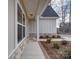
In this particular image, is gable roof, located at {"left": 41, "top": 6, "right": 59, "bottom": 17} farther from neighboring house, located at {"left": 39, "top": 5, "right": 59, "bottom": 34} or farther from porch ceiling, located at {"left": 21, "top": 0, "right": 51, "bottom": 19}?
porch ceiling, located at {"left": 21, "top": 0, "right": 51, "bottom": 19}

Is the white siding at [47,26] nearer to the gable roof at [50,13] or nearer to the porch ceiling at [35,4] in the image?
the gable roof at [50,13]

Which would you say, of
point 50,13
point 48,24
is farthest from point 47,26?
point 50,13

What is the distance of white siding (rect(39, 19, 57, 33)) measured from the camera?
55.6ft

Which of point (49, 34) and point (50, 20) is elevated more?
point (50, 20)

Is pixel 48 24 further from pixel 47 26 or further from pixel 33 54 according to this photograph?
pixel 33 54

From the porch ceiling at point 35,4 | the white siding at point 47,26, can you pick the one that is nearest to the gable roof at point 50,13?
the white siding at point 47,26

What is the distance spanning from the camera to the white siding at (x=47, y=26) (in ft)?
55.6

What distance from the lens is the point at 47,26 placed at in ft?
56.0
